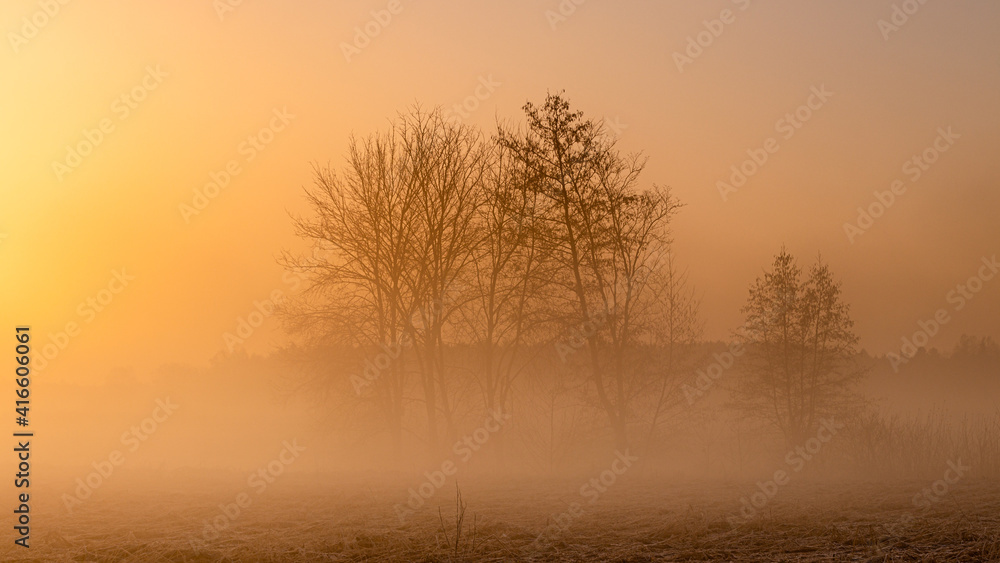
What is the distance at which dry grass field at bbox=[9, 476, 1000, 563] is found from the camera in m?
8.62

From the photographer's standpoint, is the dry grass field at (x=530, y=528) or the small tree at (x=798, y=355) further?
the small tree at (x=798, y=355)

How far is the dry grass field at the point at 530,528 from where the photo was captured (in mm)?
8617

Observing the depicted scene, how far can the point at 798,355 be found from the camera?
39.7 m

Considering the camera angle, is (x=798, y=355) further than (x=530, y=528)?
Yes

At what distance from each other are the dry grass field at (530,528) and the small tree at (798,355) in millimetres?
23654

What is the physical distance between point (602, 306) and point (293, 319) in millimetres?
12180

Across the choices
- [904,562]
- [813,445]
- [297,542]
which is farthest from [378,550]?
[813,445]

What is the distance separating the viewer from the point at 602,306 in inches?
1016

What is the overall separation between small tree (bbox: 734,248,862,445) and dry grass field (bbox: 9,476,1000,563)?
2365 centimetres

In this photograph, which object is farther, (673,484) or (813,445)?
(813,445)

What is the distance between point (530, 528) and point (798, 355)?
32.9 m

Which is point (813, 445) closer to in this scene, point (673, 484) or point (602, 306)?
point (602, 306)

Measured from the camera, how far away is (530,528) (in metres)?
10.6

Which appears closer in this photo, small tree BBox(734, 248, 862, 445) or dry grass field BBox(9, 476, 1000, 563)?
dry grass field BBox(9, 476, 1000, 563)
